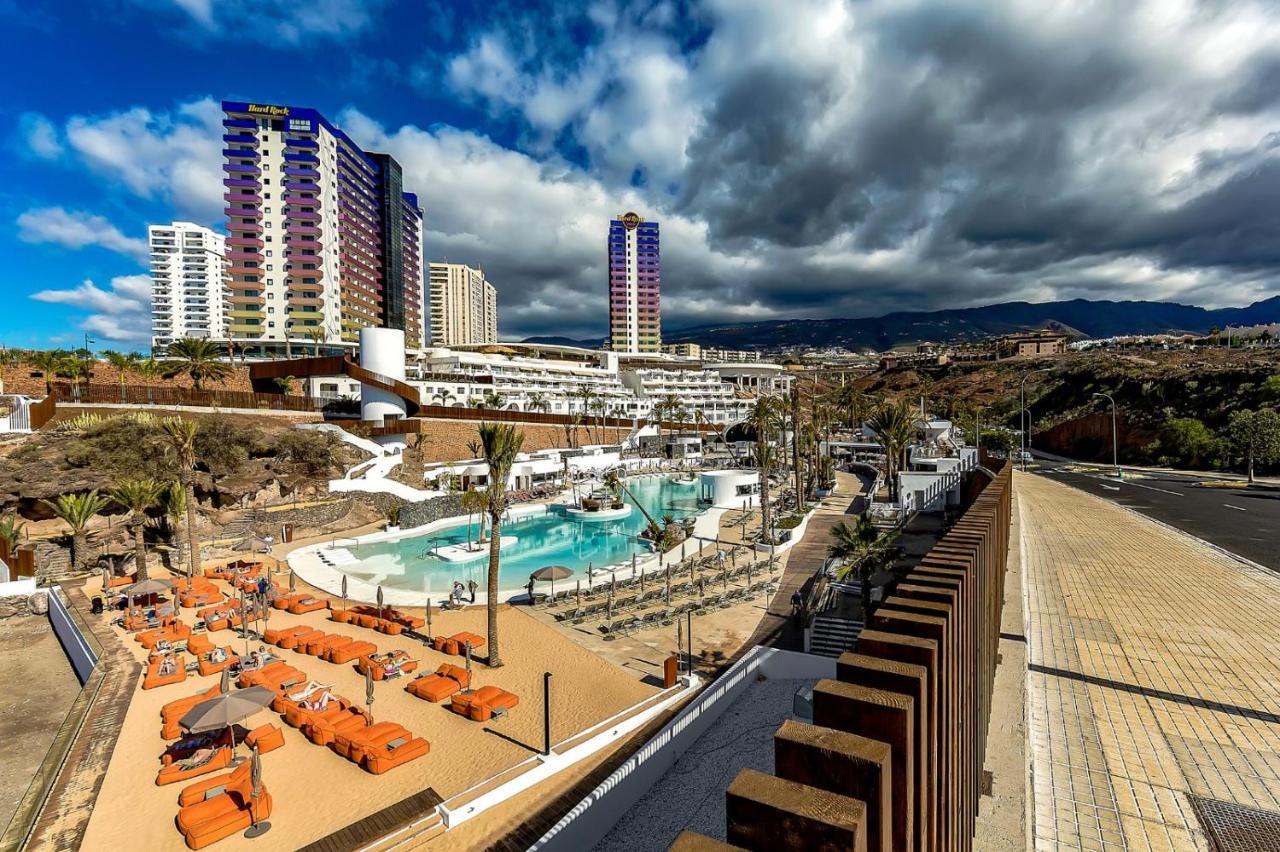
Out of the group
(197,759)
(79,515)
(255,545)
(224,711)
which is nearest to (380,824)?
(224,711)

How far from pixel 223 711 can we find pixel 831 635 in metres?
13.1

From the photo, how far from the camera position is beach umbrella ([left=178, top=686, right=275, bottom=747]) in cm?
1040

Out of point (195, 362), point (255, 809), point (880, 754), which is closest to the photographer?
point (880, 754)

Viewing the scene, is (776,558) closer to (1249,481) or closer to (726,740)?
(726,740)

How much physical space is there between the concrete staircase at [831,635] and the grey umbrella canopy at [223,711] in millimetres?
12059

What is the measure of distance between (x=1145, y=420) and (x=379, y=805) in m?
65.5

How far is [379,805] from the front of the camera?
31.3 ft

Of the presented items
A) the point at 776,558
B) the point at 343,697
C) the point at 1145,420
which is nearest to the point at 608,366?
the point at 1145,420

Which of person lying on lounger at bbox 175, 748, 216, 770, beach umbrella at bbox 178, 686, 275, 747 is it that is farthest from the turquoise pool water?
person lying on lounger at bbox 175, 748, 216, 770

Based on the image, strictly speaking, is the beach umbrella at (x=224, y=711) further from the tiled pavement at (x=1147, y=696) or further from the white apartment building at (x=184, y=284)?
the white apartment building at (x=184, y=284)

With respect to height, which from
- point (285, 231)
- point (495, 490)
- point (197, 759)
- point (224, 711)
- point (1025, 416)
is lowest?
point (197, 759)

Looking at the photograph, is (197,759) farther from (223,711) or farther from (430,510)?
(430,510)

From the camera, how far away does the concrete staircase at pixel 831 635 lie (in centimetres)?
1391

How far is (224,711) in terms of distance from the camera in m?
10.7
